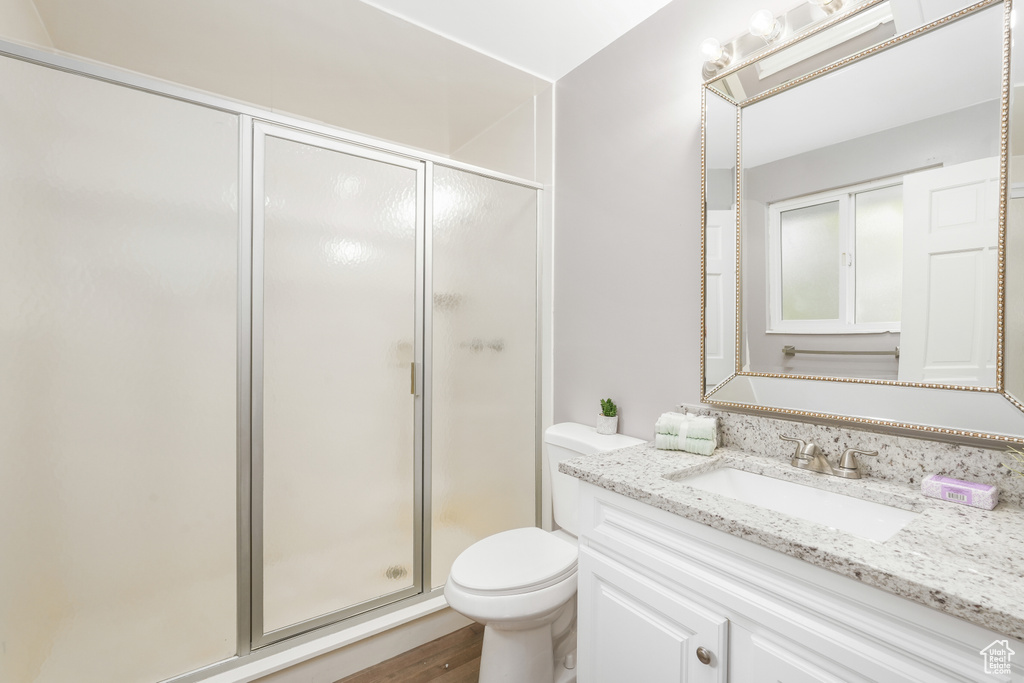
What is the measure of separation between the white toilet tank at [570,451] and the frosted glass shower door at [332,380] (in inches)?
21.8

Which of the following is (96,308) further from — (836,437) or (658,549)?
(836,437)

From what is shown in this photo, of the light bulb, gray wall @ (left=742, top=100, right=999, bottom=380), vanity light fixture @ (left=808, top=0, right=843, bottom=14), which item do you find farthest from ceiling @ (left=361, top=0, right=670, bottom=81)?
gray wall @ (left=742, top=100, right=999, bottom=380)

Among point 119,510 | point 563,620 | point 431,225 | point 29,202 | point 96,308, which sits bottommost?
point 563,620

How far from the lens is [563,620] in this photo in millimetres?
1597

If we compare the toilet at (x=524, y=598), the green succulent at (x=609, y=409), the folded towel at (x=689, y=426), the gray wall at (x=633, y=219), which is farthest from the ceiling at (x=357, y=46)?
the toilet at (x=524, y=598)

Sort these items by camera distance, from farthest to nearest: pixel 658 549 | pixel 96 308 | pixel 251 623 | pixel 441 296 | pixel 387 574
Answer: pixel 441 296 < pixel 387 574 < pixel 251 623 < pixel 96 308 < pixel 658 549

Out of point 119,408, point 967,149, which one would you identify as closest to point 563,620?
point 119,408

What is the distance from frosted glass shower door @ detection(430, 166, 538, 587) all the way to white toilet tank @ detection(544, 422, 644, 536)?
335 millimetres

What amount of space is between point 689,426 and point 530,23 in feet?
5.39

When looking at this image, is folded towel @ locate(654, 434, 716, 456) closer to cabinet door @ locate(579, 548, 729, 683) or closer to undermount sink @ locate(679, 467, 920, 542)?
undermount sink @ locate(679, 467, 920, 542)

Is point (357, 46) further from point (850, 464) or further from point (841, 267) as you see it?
point (850, 464)

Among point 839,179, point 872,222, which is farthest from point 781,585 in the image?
point 839,179

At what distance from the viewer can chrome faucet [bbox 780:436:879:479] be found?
113cm

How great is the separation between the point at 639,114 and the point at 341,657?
2.30 m
